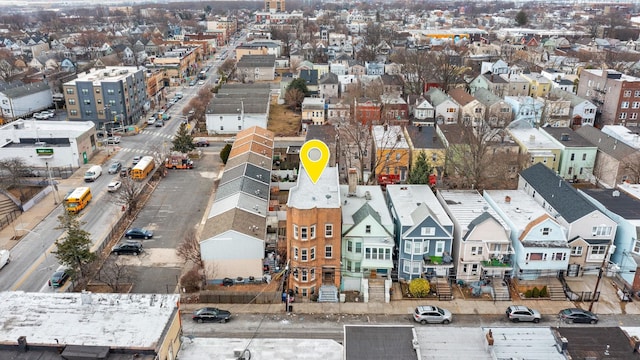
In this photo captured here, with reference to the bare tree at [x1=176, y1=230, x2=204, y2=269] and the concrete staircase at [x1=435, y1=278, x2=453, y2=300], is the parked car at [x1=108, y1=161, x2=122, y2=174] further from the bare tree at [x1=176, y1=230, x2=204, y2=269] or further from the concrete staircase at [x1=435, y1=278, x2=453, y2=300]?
the concrete staircase at [x1=435, y1=278, x2=453, y2=300]

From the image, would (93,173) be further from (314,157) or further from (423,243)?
(423,243)

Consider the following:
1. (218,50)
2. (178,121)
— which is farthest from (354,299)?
(218,50)

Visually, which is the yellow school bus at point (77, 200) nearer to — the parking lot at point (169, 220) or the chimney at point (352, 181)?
the parking lot at point (169, 220)

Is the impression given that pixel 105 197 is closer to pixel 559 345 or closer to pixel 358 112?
pixel 358 112

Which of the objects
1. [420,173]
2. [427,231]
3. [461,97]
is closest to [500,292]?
[427,231]

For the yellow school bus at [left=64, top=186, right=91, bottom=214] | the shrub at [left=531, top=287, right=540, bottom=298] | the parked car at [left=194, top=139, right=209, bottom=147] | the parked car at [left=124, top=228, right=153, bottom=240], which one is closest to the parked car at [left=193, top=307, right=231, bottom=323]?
the parked car at [left=124, top=228, right=153, bottom=240]

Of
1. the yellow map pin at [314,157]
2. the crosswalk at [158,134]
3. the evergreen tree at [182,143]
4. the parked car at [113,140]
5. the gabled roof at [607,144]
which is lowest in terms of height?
the crosswalk at [158,134]

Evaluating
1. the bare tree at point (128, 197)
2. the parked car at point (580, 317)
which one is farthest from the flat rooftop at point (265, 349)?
the bare tree at point (128, 197)
